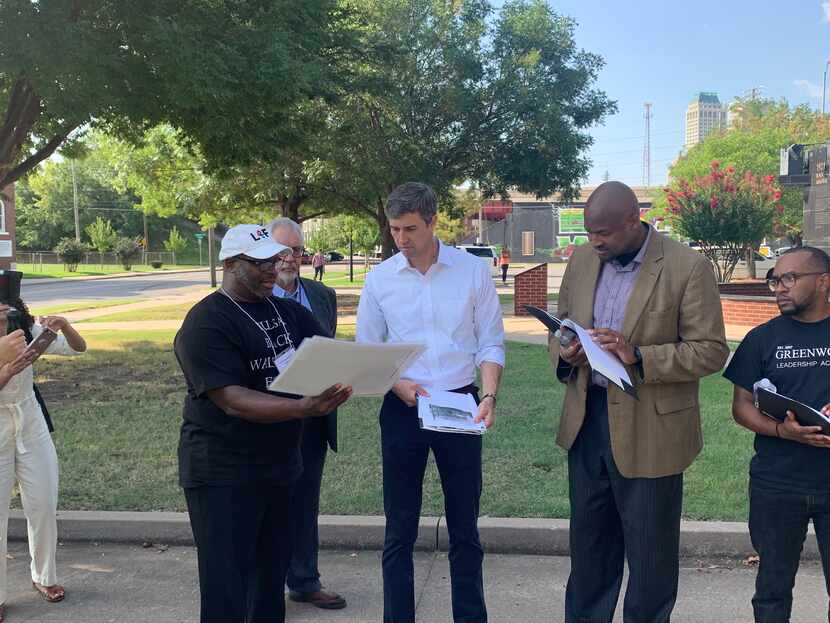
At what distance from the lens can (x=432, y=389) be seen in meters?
3.53

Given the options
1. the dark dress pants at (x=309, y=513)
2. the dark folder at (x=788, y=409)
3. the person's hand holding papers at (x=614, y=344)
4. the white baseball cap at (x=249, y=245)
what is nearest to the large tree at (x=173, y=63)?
the dark dress pants at (x=309, y=513)

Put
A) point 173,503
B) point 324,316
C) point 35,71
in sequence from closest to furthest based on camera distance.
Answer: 1. point 324,316
2. point 173,503
3. point 35,71

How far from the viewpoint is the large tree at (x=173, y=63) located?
873cm

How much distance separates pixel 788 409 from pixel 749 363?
34cm

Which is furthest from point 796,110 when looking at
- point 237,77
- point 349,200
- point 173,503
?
point 173,503

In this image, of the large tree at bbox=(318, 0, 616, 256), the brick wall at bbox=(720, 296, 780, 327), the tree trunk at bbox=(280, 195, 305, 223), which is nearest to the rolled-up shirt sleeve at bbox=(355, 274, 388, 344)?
the brick wall at bbox=(720, 296, 780, 327)

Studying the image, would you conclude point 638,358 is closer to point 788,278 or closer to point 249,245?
point 788,278

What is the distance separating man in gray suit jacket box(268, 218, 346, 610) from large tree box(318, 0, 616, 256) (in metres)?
16.9

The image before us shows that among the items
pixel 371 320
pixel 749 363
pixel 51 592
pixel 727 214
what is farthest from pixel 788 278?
pixel 727 214

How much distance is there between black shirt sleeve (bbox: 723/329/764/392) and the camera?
132 inches

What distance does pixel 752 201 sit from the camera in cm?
2173

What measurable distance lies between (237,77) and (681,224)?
51.4ft

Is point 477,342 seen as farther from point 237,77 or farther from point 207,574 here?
point 237,77

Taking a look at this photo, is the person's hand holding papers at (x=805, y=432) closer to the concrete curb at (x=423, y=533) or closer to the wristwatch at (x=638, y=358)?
the wristwatch at (x=638, y=358)
